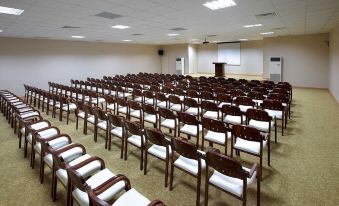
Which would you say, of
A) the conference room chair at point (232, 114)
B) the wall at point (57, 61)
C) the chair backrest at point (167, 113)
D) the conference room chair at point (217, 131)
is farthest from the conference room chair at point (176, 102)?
the wall at point (57, 61)

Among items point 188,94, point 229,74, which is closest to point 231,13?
point 188,94

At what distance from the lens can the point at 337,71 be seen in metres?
8.61

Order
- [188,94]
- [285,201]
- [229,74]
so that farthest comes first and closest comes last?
[229,74]
[188,94]
[285,201]

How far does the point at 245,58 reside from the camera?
57.0 feet

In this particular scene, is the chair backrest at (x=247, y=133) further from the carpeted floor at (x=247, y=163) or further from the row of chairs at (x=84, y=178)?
the row of chairs at (x=84, y=178)

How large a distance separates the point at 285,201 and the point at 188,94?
15.4 ft

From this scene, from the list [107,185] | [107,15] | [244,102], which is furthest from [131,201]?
[107,15]

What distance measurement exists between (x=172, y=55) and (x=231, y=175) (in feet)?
57.7

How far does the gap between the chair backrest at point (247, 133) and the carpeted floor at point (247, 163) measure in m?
0.69

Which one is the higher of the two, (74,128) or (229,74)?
(229,74)

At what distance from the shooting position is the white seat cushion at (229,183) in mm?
2190

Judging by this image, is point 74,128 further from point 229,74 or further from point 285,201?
point 229,74

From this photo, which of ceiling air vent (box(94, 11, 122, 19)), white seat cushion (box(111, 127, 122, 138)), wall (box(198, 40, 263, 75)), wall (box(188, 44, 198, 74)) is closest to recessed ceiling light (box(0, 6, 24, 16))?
ceiling air vent (box(94, 11, 122, 19))

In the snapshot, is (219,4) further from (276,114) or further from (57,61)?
(57,61)
